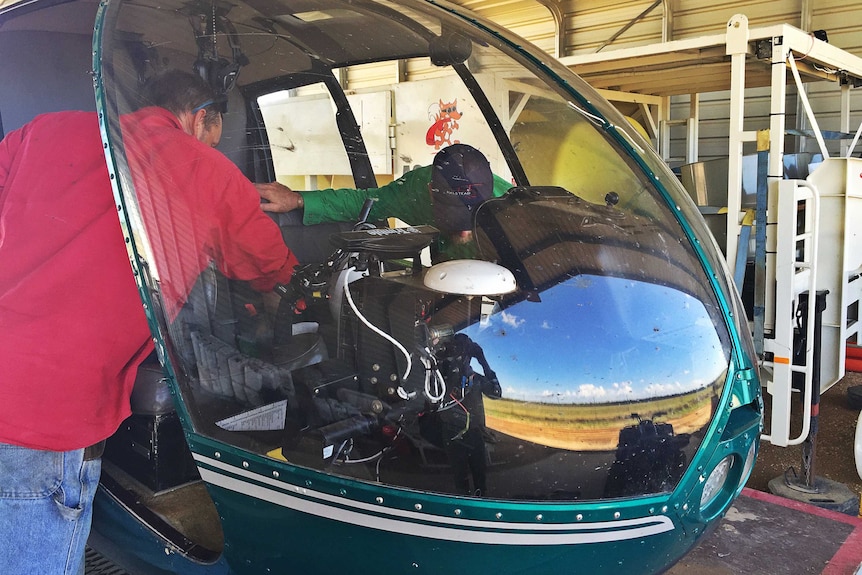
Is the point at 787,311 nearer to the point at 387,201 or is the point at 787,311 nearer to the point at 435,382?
the point at 387,201

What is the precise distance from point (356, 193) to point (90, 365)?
1.18 metres

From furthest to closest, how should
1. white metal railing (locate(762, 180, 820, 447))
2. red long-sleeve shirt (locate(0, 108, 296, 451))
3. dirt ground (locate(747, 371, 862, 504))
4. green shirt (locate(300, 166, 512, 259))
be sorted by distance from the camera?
dirt ground (locate(747, 371, 862, 504)) → white metal railing (locate(762, 180, 820, 447)) → green shirt (locate(300, 166, 512, 259)) → red long-sleeve shirt (locate(0, 108, 296, 451))

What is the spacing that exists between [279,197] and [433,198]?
487 mm

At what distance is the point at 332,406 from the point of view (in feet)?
4.60

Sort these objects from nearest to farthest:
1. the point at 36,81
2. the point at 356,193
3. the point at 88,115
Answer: the point at 88,115
the point at 356,193
the point at 36,81

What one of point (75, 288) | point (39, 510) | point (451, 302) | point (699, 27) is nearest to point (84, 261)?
point (75, 288)

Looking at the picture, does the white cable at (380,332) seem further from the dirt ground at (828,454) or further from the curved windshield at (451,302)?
the dirt ground at (828,454)

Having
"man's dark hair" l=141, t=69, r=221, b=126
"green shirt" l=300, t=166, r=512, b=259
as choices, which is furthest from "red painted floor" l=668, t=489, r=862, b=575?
"man's dark hair" l=141, t=69, r=221, b=126

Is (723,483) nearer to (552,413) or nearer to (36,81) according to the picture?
(552,413)

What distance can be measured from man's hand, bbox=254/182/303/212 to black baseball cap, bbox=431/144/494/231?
451 millimetres

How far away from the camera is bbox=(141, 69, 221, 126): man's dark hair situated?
1523 mm

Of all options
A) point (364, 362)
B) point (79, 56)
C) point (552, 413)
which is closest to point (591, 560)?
point (552, 413)

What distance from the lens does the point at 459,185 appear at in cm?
182

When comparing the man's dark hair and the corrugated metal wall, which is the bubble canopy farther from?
the corrugated metal wall
